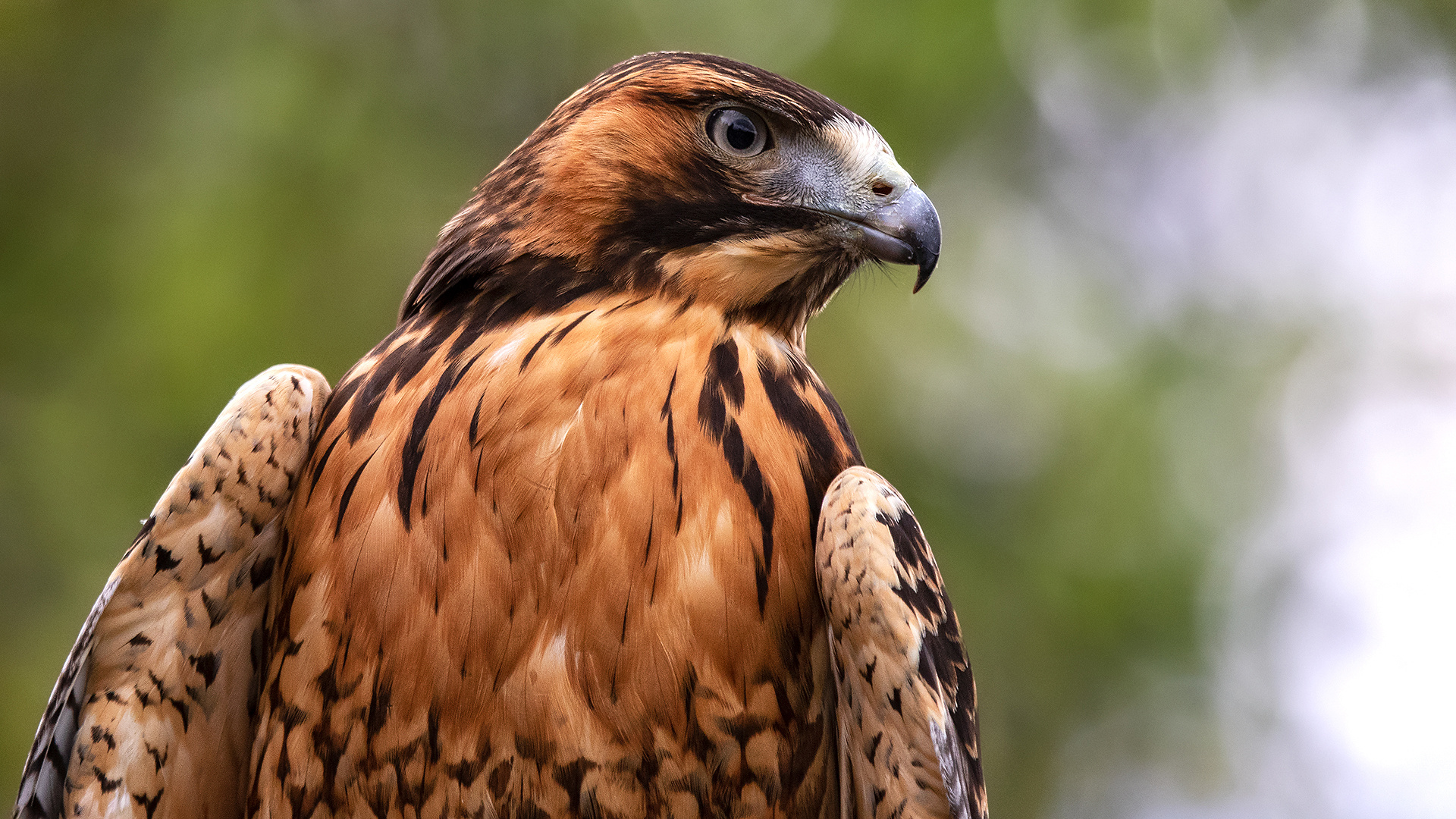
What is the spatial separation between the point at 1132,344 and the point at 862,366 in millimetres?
1856

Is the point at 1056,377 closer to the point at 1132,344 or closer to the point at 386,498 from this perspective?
the point at 1132,344

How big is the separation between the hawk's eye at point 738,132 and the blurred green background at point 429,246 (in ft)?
11.3

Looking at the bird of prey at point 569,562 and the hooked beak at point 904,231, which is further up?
the hooked beak at point 904,231

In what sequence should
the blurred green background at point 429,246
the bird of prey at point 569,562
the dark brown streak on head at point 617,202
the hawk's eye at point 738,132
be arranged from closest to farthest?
the bird of prey at point 569,562 < the dark brown streak on head at point 617,202 < the hawk's eye at point 738,132 < the blurred green background at point 429,246

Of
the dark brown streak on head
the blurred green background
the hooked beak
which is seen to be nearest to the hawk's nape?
the dark brown streak on head

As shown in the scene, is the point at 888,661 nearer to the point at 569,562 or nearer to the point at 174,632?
the point at 569,562

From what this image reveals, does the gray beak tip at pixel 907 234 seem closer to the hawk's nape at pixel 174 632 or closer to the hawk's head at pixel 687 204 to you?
the hawk's head at pixel 687 204

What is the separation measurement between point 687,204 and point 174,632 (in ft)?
4.75

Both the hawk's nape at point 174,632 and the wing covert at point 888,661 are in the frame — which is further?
the hawk's nape at point 174,632

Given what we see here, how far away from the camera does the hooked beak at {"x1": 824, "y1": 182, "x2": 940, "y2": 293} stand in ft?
9.98

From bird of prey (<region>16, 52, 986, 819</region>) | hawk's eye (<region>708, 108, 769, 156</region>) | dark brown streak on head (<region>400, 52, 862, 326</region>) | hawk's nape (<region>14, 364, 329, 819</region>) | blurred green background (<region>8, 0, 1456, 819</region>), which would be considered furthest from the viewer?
blurred green background (<region>8, 0, 1456, 819</region>)

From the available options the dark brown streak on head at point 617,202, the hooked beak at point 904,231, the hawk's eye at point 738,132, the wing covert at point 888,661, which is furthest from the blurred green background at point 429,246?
the wing covert at point 888,661

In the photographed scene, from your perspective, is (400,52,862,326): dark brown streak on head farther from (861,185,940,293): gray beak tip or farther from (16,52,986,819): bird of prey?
(861,185,940,293): gray beak tip

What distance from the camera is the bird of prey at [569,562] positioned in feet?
8.34
